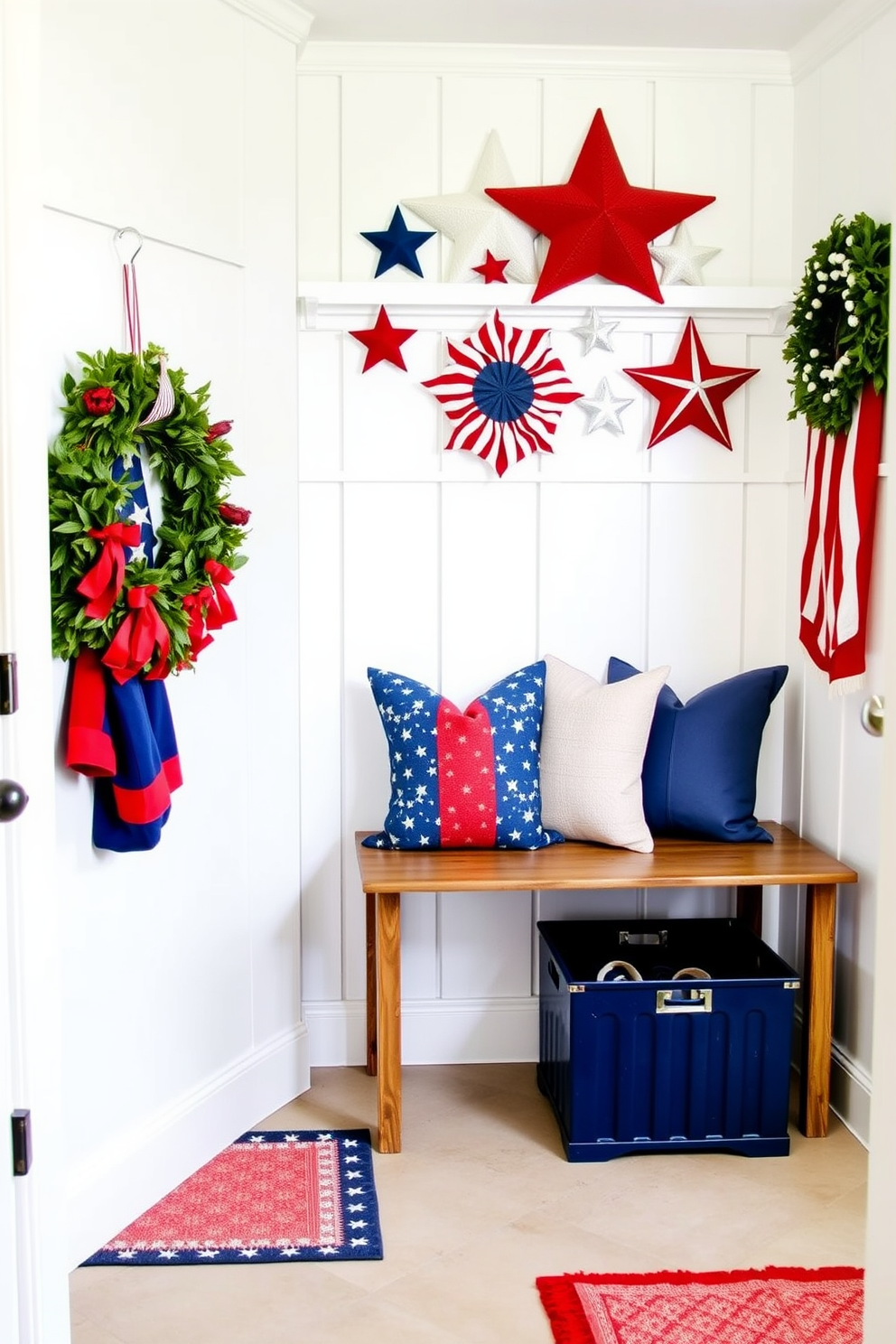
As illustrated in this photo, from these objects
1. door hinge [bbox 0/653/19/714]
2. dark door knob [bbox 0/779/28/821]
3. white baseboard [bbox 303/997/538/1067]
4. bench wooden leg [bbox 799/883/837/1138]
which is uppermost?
door hinge [bbox 0/653/19/714]

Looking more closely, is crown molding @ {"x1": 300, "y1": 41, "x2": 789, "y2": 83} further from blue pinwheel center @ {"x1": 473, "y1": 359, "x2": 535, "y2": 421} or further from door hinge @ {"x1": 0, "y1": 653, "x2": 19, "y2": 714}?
door hinge @ {"x1": 0, "y1": 653, "x2": 19, "y2": 714}

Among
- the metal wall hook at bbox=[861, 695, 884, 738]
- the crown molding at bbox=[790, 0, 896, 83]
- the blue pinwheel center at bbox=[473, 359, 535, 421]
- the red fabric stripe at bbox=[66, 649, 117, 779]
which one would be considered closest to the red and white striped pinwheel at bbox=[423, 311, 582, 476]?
the blue pinwheel center at bbox=[473, 359, 535, 421]

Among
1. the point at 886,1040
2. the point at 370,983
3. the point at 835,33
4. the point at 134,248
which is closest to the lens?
the point at 886,1040

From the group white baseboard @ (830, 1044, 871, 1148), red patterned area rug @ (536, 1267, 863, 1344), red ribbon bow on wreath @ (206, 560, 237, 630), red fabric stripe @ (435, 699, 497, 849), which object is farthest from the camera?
red fabric stripe @ (435, 699, 497, 849)

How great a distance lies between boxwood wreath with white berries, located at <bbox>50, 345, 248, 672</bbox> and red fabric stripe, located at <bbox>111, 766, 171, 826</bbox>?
221 millimetres

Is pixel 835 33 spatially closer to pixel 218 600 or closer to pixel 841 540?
pixel 841 540

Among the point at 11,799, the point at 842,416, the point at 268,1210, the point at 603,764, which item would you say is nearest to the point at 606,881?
the point at 603,764

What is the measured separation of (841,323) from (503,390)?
809mm

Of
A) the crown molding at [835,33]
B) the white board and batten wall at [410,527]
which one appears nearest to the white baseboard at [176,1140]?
the white board and batten wall at [410,527]

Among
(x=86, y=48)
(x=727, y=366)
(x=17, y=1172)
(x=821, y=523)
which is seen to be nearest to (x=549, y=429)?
(x=727, y=366)

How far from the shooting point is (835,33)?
2943 millimetres

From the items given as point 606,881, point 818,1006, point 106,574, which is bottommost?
point 818,1006

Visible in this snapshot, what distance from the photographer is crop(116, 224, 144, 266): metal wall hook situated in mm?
2430

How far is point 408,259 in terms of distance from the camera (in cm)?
315
